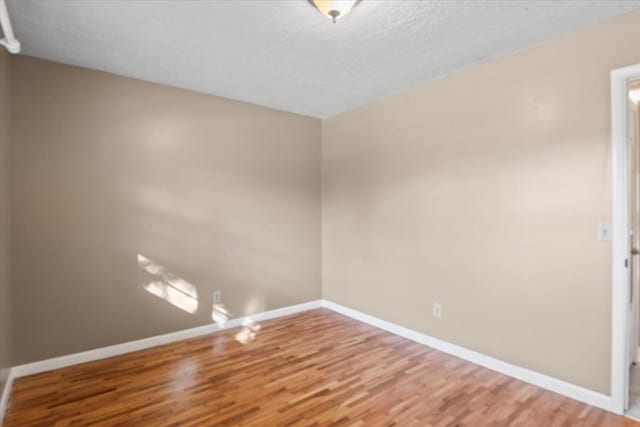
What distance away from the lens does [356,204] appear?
395cm

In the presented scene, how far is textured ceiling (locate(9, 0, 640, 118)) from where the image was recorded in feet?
6.58

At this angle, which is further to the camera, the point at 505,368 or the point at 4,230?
the point at 505,368

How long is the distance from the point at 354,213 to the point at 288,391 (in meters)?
2.17

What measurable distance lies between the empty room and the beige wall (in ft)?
0.13

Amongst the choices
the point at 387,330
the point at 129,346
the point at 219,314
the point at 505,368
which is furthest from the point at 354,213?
the point at 129,346

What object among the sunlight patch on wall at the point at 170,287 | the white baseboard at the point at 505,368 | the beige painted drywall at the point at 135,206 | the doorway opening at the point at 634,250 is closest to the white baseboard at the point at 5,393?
the beige painted drywall at the point at 135,206

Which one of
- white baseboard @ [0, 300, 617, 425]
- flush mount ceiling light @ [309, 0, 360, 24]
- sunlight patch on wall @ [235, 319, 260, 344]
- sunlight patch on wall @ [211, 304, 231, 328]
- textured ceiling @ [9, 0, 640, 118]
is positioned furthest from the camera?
sunlight patch on wall @ [211, 304, 231, 328]

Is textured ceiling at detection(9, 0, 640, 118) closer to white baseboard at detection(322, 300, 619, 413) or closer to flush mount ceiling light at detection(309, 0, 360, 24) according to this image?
flush mount ceiling light at detection(309, 0, 360, 24)

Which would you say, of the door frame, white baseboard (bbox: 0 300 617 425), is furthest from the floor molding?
the door frame

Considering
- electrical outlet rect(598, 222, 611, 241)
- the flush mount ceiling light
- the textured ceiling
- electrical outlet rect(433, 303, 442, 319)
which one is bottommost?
electrical outlet rect(433, 303, 442, 319)

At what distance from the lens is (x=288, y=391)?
2.34 metres

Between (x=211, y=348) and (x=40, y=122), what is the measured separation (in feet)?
7.85

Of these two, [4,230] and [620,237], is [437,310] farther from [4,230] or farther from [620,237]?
[4,230]

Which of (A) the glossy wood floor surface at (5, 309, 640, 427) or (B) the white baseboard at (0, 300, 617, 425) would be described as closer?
(A) the glossy wood floor surface at (5, 309, 640, 427)
